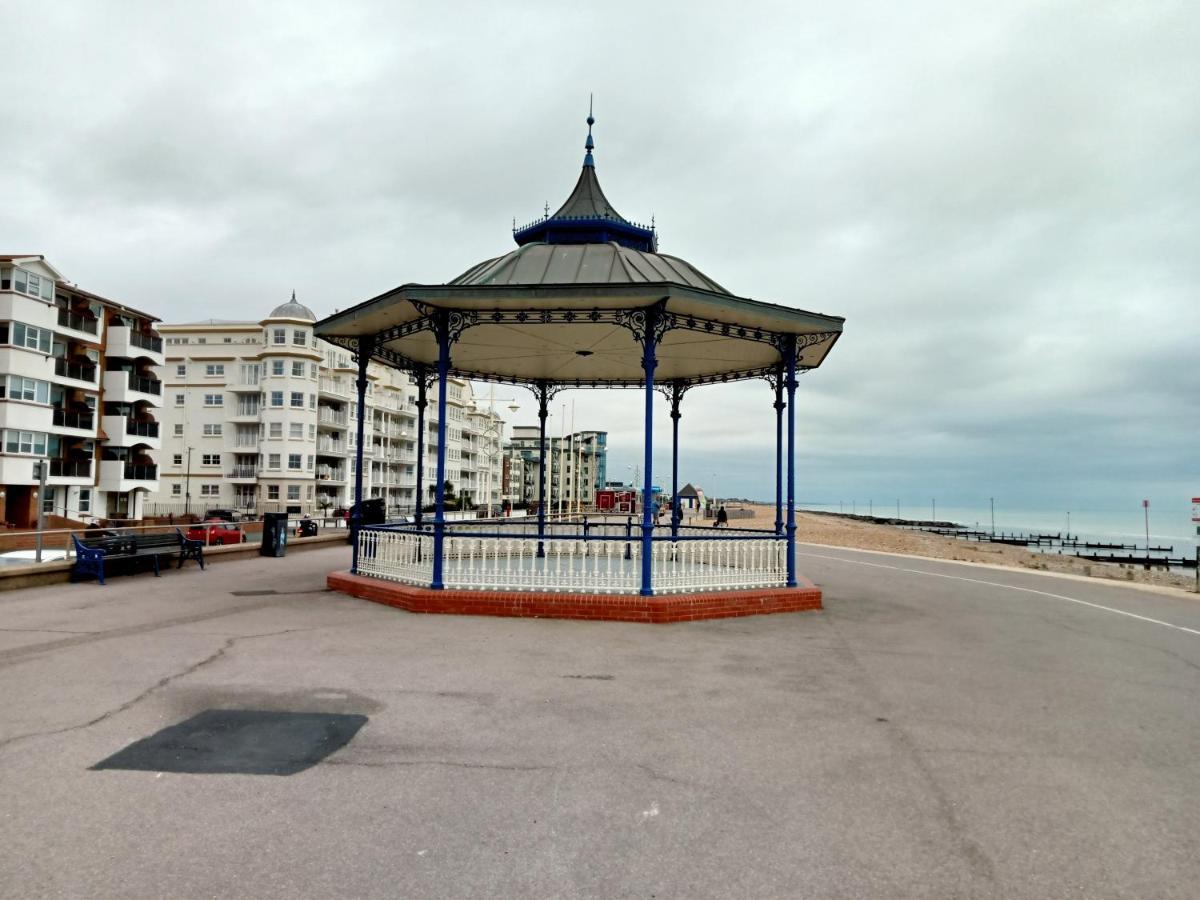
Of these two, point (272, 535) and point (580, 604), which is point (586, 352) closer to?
point (580, 604)

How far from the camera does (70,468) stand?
3959cm

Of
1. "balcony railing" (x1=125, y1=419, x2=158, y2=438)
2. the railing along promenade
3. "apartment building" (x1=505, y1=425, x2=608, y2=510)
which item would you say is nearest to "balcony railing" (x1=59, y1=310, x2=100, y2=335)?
"balcony railing" (x1=125, y1=419, x2=158, y2=438)

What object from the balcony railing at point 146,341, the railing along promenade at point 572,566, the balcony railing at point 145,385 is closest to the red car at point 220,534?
the railing along promenade at point 572,566

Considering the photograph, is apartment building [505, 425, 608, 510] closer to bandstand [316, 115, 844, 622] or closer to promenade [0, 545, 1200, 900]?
bandstand [316, 115, 844, 622]

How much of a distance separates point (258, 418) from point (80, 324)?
703 inches

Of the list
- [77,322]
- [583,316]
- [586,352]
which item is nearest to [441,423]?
[583,316]

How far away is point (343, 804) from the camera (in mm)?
3857

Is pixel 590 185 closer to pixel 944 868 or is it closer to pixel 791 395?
pixel 791 395

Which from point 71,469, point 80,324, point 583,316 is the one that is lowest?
point 71,469

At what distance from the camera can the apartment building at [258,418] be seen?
56.5 metres

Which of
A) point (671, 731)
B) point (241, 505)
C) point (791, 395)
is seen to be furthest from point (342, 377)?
point (671, 731)

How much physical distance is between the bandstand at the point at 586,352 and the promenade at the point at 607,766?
1247 mm

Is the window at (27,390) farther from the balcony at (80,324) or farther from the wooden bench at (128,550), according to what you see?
the wooden bench at (128,550)

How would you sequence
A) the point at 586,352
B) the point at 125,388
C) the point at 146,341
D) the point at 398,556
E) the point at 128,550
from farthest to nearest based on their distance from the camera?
the point at 146,341
the point at 125,388
the point at 586,352
the point at 128,550
the point at 398,556
